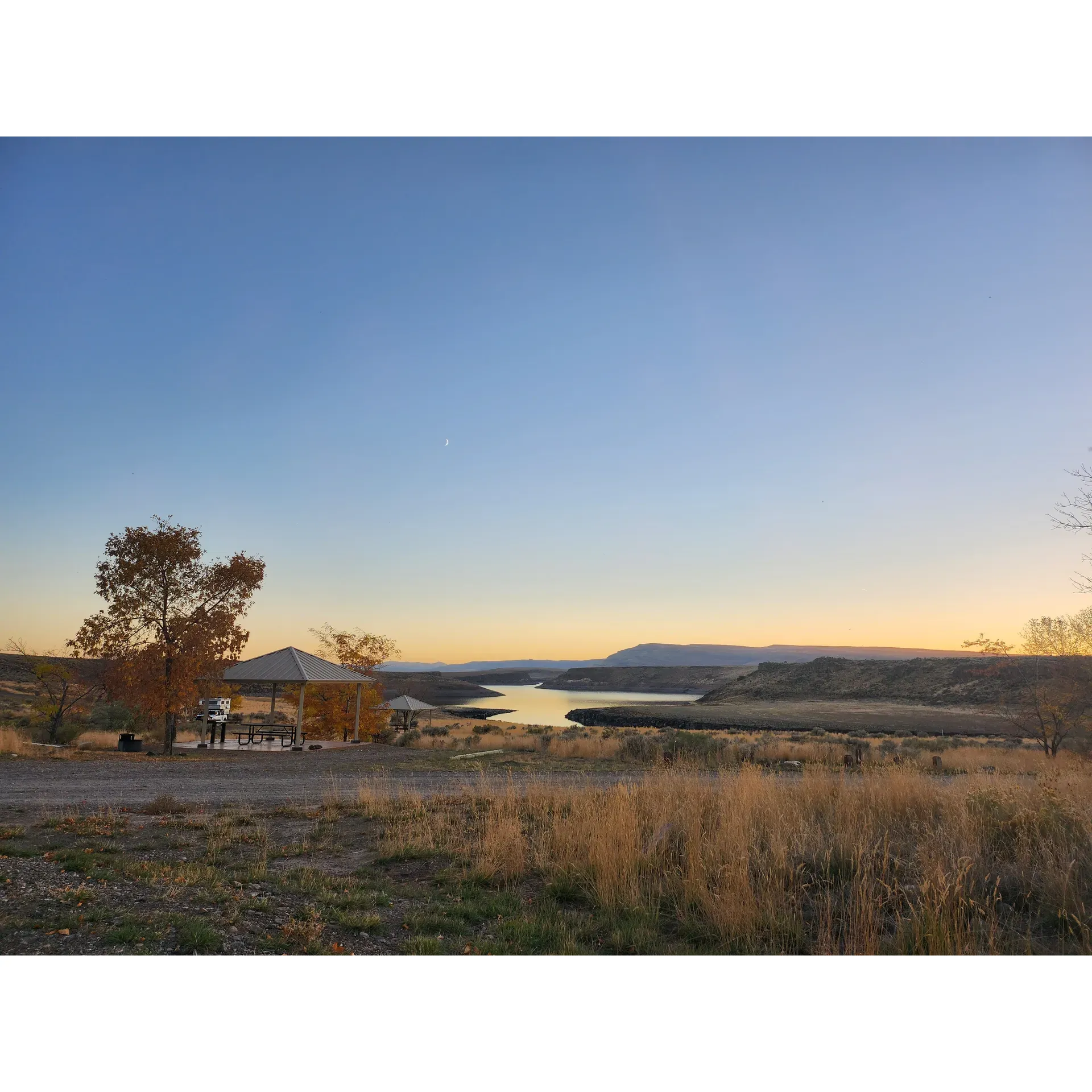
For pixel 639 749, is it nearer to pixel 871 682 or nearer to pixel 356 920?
pixel 356 920

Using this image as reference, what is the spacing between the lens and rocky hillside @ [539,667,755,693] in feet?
459

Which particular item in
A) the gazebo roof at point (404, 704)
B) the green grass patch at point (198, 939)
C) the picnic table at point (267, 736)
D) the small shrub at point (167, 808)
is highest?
the green grass patch at point (198, 939)

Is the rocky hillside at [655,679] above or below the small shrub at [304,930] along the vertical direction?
below

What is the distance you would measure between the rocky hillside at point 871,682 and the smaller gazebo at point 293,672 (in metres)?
46.9

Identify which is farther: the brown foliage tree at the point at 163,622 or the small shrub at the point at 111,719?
the small shrub at the point at 111,719

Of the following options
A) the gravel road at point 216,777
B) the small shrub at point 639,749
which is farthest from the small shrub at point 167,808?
the small shrub at point 639,749

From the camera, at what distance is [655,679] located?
522 ft

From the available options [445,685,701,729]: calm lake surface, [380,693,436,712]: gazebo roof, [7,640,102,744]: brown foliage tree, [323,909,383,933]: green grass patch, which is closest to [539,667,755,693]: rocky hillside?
[445,685,701,729]: calm lake surface

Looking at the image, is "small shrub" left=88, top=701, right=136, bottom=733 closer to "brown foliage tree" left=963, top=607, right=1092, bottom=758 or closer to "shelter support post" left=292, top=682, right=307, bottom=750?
"shelter support post" left=292, top=682, right=307, bottom=750

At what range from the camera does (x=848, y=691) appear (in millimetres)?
71500

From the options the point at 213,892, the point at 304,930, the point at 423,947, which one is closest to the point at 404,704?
the point at 213,892

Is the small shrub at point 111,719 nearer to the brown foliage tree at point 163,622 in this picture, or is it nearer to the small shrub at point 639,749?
the brown foliage tree at point 163,622

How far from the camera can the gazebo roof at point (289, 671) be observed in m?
22.9
